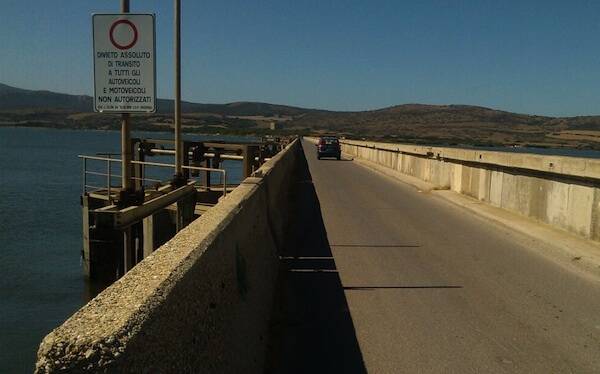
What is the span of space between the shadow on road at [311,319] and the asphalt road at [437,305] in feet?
0.05

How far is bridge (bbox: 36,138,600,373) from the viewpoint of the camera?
2680mm

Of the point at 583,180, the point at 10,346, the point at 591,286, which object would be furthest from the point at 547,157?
the point at 10,346

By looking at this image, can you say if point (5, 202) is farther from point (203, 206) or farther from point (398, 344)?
point (398, 344)

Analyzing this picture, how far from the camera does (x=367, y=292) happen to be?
7.38 meters

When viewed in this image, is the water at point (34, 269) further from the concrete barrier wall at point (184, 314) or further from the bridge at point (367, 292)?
the concrete barrier wall at point (184, 314)

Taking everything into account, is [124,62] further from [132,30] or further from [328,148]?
[328,148]

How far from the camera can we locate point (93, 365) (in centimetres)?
211

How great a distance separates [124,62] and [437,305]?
521 centimetres

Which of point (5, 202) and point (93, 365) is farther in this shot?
point (5, 202)

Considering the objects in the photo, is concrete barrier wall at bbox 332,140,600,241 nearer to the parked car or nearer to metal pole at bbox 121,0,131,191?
metal pole at bbox 121,0,131,191

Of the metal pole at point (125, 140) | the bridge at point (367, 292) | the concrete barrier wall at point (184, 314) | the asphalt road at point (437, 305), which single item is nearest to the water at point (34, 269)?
the metal pole at point (125, 140)

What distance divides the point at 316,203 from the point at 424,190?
5.77 m

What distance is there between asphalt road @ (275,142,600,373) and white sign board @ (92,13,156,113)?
10.6ft

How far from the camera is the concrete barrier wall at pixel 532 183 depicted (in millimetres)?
10023
